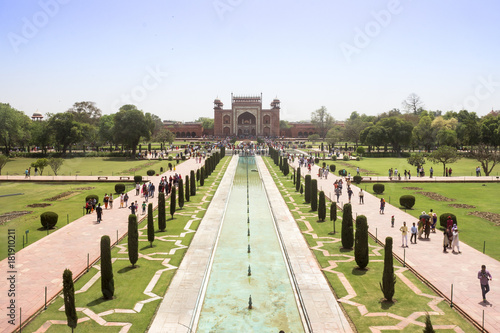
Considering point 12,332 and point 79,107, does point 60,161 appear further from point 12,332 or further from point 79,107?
point 79,107

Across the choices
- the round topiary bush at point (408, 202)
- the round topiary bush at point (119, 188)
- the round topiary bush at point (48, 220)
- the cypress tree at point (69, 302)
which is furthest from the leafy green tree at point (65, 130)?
the cypress tree at point (69, 302)

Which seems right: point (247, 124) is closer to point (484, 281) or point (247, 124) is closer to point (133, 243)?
point (133, 243)

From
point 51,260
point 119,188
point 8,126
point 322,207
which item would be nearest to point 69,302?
point 51,260

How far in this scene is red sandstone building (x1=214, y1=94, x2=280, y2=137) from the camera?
119562 mm

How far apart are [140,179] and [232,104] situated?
87.0 m

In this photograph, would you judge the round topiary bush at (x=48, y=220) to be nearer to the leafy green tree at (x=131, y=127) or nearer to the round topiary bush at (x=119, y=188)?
the round topiary bush at (x=119, y=188)

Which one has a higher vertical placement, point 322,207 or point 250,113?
point 250,113

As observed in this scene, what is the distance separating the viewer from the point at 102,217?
74.3 ft

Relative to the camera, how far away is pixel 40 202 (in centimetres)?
2711

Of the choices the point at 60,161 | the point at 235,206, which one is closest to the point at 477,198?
the point at 235,206

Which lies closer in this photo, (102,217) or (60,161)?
(102,217)

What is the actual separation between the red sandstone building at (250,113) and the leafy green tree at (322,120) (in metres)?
11.1

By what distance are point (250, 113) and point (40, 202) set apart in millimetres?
97605

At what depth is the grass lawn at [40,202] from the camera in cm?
2020
